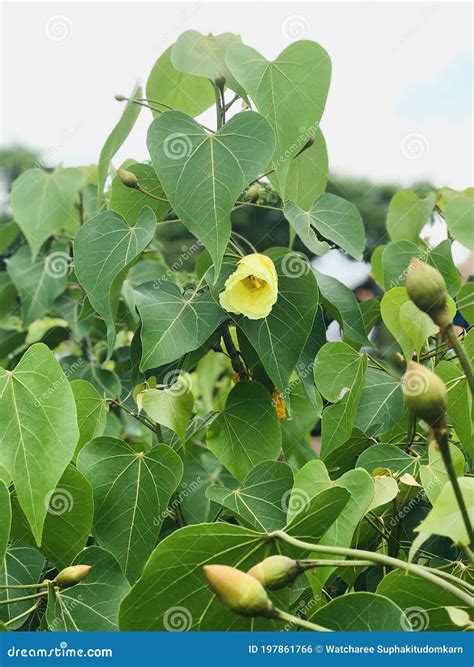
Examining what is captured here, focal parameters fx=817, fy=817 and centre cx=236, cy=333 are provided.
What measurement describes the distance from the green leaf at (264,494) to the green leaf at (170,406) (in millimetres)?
60

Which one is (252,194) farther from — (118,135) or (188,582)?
(188,582)

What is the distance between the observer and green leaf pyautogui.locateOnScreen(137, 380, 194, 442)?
64 centimetres

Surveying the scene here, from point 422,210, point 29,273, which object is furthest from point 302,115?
point 29,273

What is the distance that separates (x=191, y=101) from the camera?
817 millimetres

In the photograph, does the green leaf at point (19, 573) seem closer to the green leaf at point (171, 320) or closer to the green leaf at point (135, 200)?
the green leaf at point (171, 320)

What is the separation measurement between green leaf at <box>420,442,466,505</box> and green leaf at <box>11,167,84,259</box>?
708 millimetres

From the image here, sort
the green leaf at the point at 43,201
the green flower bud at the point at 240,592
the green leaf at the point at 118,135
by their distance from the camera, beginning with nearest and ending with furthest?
the green flower bud at the point at 240,592 < the green leaf at the point at 118,135 < the green leaf at the point at 43,201

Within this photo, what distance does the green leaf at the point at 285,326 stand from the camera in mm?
658

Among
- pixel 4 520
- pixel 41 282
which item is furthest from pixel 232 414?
pixel 41 282

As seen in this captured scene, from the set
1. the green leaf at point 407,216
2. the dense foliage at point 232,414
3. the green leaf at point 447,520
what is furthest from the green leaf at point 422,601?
the green leaf at point 407,216

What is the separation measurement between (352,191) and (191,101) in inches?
349

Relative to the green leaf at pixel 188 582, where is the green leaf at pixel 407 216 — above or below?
above

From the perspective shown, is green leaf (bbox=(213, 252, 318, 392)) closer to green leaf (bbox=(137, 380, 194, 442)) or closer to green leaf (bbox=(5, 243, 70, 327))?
green leaf (bbox=(137, 380, 194, 442))

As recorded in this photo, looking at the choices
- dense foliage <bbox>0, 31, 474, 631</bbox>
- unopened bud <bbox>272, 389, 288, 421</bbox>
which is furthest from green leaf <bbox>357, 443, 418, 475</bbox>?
unopened bud <bbox>272, 389, 288, 421</bbox>
